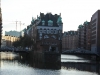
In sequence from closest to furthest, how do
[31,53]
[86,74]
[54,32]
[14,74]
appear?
[14,74] < [86,74] < [31,53] < [54,32]

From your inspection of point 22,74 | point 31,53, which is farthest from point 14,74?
point 31,53

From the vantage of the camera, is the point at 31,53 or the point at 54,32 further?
the point at 54,32

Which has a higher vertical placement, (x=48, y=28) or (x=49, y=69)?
(x=48, y=28)

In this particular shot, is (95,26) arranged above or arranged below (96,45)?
above

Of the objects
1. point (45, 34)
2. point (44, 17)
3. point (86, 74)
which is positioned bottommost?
point (86, 74)

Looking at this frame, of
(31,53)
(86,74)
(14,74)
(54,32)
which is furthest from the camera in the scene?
(54,32)

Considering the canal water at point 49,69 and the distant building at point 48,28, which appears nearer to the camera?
the canal water at point 49,69

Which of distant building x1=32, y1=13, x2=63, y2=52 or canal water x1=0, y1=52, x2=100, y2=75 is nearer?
canal water x1=0, y1=52, x2=100, y2=75

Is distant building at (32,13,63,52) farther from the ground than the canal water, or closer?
farther from the ground

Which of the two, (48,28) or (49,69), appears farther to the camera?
(48,28)

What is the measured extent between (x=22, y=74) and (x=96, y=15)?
282 ft

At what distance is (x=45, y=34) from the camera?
463 feet

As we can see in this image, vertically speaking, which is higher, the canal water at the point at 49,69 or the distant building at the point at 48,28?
the distant building at the point at 48,28

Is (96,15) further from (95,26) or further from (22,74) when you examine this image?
(22,74)
